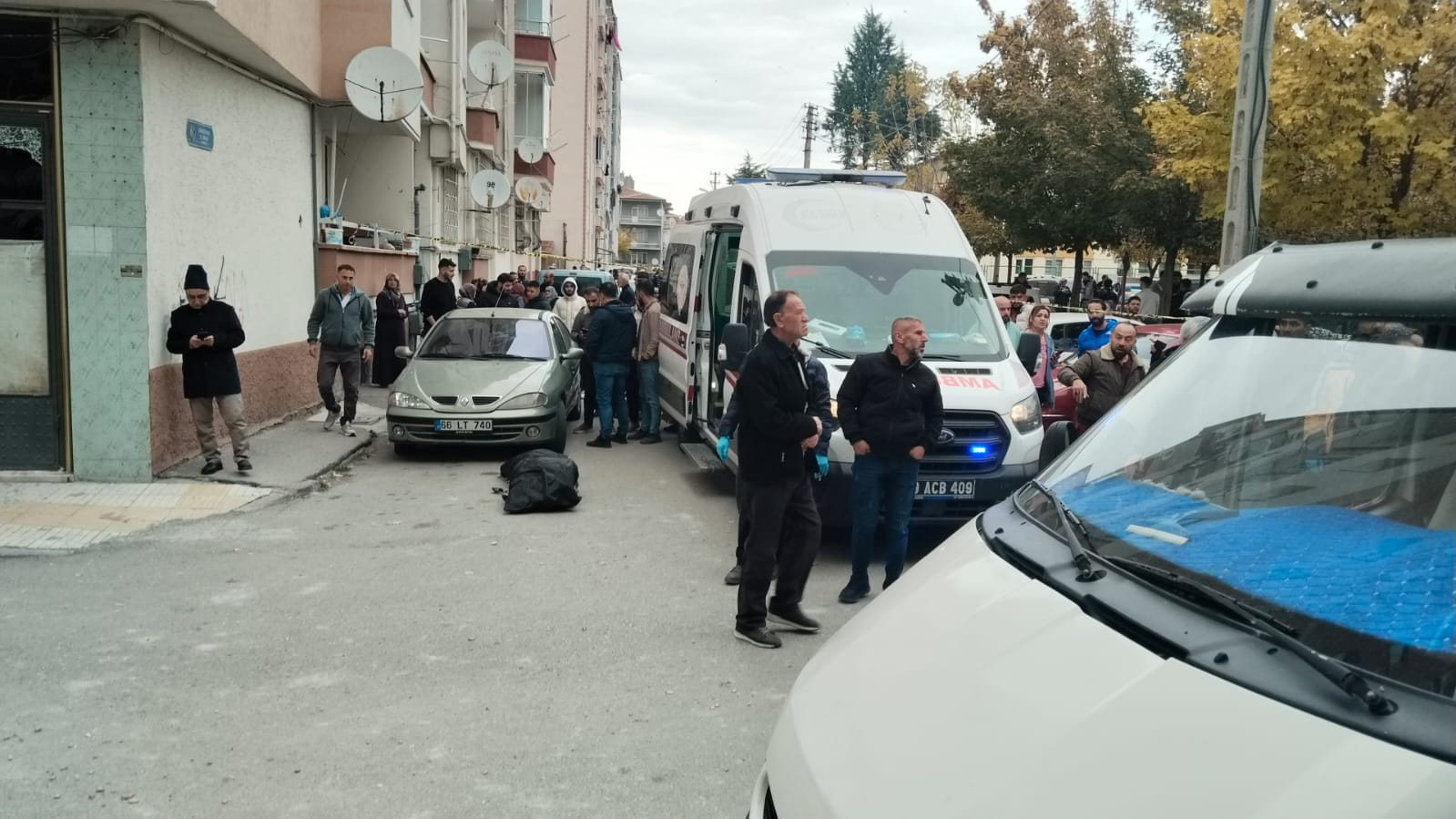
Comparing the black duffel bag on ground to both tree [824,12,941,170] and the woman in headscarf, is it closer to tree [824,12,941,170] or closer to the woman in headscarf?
the woman in headscarf

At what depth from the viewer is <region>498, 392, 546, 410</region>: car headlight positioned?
460 inches

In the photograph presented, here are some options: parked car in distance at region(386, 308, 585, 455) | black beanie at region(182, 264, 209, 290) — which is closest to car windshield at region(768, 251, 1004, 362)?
parked car in distance at region(386, 308, 585, 455)

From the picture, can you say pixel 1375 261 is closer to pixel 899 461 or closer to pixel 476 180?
pixel 899 461

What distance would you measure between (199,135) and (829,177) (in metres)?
5.96

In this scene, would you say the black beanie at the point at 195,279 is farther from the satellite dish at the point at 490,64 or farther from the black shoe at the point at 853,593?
the satellite dish at the point at 490,64

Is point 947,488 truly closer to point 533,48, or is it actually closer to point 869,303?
point 869,303

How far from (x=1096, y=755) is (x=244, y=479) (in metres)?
9.58

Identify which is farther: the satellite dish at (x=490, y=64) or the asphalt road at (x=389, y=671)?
the satellite dish at (x=490, y=64)

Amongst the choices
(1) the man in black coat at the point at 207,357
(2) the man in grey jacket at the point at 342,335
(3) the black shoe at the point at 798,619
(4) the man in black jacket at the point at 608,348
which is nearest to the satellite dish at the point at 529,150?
(2) the man in grey jacket at the point at 342,335

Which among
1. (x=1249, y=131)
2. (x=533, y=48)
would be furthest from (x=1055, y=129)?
(x=1249, y=131)

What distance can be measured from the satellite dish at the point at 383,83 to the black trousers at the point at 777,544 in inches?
371

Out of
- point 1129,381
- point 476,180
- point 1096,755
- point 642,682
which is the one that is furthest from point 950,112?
point 1096,755

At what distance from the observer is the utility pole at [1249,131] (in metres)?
9.66

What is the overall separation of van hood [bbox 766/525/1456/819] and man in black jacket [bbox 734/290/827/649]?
339 cm
